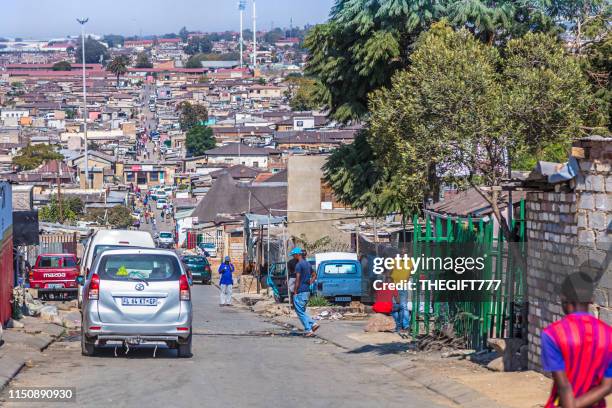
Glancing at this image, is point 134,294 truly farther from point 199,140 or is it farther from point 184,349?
point 199,140

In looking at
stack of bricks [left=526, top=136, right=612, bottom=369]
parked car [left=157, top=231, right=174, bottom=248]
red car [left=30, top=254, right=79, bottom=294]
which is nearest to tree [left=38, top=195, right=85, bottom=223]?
parked car [left=157, top=231, right=174, bottom=248]

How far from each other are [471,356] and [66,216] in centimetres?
6809

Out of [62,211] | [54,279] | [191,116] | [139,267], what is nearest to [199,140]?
[191,116]

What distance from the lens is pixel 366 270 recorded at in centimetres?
3106

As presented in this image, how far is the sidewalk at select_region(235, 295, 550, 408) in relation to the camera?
12.2 m

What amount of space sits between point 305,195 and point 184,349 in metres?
34.8

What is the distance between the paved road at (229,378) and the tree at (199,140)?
13210cm

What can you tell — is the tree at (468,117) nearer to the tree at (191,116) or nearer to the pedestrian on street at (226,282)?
the pedestrian on street at (226,282)

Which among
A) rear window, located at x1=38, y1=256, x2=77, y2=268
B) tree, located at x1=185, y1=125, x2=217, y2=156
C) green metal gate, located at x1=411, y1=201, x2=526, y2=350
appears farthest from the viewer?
tree, located at x1=185, y1=125, x2=217, y2=156

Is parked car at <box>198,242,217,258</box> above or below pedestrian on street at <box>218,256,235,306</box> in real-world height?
below

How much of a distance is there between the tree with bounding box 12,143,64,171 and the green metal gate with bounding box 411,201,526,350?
114 metres

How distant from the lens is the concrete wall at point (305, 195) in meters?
50.3

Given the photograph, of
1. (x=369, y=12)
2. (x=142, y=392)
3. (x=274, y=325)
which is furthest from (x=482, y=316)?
(x=369, y=12)

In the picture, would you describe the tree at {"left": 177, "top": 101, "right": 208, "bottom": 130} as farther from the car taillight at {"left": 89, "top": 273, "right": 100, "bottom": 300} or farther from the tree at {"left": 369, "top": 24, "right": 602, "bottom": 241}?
the car taillight at {"left": 89, "top": 273, "right": 100, "bottom": 300}
